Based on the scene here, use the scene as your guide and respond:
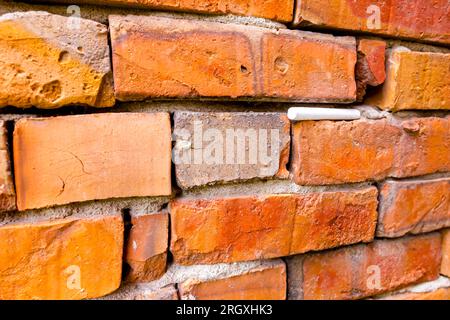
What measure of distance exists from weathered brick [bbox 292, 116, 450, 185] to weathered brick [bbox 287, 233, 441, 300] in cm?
11

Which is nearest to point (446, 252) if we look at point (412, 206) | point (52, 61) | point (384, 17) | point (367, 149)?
point (412, 206)

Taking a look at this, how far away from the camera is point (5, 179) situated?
13.0 inches

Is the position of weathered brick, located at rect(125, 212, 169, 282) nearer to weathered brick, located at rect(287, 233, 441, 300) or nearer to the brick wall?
the brick wall

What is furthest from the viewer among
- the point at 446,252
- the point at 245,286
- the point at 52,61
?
the point at 446,252

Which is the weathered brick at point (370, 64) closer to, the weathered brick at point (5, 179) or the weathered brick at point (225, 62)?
the weathered brick at point (225, 62)

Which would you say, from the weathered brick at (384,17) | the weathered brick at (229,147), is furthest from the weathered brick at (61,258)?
the weathered brick at (384,17)

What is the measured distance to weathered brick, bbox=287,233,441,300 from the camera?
46cm

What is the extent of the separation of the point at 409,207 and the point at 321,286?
0.55 feet

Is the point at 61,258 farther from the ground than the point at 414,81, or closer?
closer

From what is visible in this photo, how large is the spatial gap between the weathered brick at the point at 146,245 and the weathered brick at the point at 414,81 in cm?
33

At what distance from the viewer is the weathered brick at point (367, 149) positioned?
0.42 metres

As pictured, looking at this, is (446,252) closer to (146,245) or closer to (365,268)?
(365,268)

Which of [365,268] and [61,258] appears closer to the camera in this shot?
[61,258]

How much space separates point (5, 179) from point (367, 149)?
418mm
